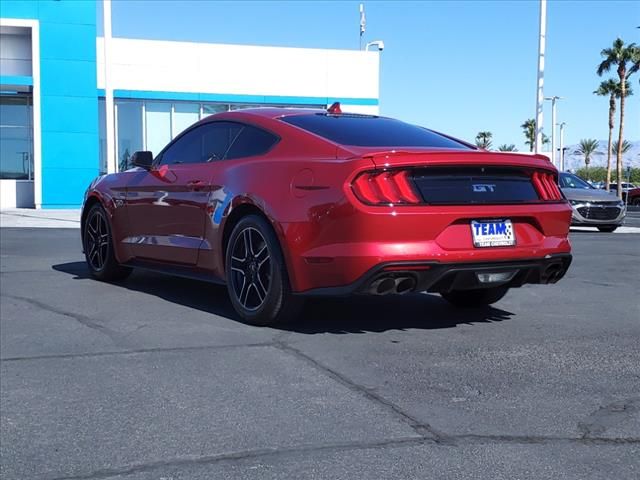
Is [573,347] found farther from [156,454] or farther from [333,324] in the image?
[156,454]

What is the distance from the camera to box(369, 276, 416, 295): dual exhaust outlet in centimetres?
457

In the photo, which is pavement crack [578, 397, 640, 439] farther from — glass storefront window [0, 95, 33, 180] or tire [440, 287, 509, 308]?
glass storefront window [0, 95, 33, 180]

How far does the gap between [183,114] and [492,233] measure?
2288cm

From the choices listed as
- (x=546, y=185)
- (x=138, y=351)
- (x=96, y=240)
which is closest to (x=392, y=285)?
(x=546, y=185)

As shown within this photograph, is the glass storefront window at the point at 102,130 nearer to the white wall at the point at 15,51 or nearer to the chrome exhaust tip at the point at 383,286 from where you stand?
the white wall at the point at 15,51

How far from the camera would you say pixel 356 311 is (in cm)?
594

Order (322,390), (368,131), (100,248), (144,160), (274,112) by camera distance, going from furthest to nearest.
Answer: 1. (100,248)
2. (144,160)
3. (274,112)
4. (368,131)
5. (322,390)

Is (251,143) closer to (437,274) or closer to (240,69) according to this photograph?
(437,274)

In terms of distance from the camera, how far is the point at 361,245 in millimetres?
4523

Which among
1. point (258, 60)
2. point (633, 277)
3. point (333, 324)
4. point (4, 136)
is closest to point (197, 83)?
point (258, 60)

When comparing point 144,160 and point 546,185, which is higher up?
point 144,160

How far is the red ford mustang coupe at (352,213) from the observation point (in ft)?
15.0

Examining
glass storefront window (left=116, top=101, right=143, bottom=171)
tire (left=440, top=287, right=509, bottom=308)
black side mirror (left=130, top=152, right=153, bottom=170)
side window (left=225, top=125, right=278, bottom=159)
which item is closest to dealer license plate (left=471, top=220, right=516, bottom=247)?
tire (left=440, top=287, right=509, bottom=308)

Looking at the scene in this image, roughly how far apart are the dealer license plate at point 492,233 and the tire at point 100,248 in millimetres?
3906
